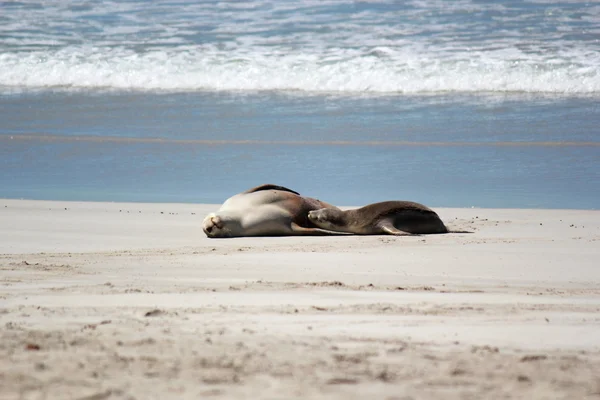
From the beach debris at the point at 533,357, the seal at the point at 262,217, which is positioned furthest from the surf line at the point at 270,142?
the beach debris at the point at 533,357

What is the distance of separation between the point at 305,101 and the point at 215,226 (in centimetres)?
858

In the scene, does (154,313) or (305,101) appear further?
(305,101)

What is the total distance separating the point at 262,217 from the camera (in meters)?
8.04

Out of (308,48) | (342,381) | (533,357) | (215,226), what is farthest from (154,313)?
(308,48)

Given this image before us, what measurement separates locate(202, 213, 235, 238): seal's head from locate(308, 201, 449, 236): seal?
0.73m

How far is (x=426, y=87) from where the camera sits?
1709 centimetres

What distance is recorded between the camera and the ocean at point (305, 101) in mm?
10180

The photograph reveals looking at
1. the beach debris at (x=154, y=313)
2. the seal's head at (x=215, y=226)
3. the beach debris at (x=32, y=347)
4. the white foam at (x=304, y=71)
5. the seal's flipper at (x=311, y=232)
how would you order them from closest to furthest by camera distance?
1. the beach debris at (x=32, y=347)
2. the beach debris at (x=154, y=313)
3. the seal's head at (x=215, y=226)
4. the seal's flipper at (x=311, y=232)
5. the white foam at (x=304, y=71)

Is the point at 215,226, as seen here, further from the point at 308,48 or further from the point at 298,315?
the point at 308,48

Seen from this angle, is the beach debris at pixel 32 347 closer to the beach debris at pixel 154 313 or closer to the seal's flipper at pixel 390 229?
the beach debris at pixel 154 313

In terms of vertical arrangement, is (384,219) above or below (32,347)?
below

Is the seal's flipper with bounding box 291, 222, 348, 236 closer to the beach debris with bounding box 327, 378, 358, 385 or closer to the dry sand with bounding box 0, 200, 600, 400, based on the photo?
the dry sand with bounding box 0, 200, 600, 400

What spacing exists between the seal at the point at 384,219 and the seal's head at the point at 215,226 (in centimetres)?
73

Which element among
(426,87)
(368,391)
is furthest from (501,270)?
(426,87)
